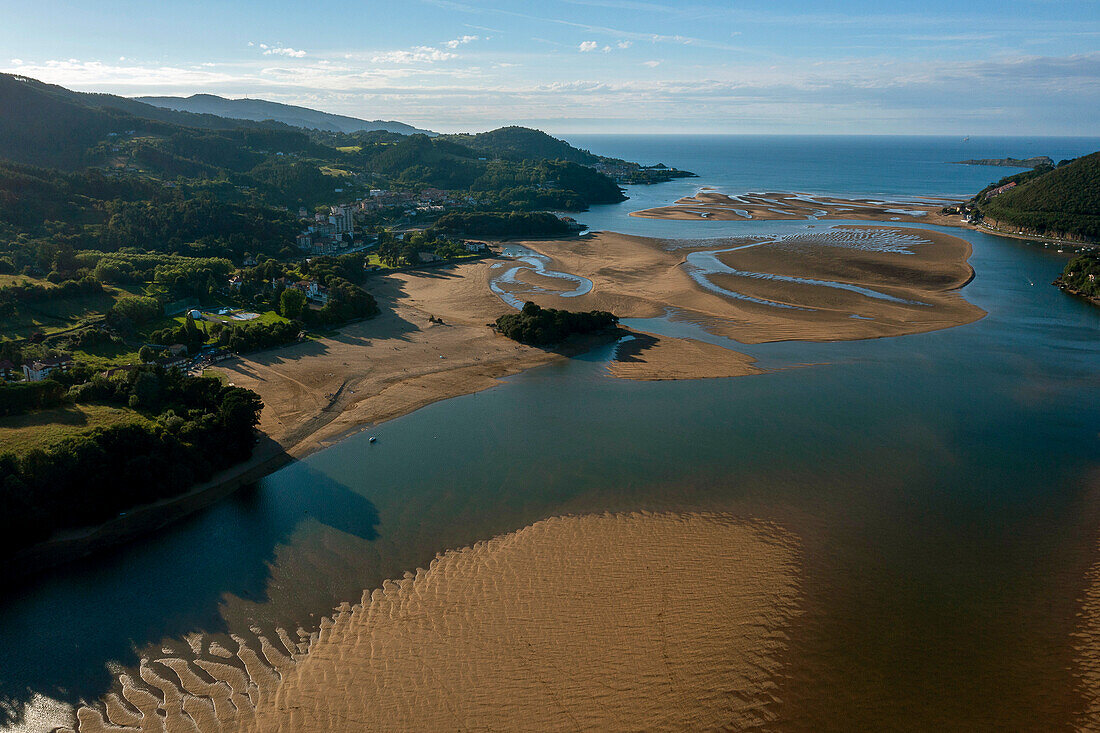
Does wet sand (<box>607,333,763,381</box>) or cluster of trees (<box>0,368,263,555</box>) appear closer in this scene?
cluster of trees (<box>0,368,263,555</box>)

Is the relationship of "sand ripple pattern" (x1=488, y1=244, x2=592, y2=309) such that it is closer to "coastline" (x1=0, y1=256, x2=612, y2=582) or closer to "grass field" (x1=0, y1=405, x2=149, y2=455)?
"coastline" (x1=0, y1=256, x2=612, y2=582)

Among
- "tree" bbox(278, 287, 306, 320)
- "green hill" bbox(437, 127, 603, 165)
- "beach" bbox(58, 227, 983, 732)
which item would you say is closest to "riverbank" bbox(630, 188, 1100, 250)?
"tree" bbox(278, 287, 306, 320)

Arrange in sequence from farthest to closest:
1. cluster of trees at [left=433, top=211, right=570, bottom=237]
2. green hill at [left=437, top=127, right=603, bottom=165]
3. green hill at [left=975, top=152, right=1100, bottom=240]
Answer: green hill at [left=437, top=127, right=603, bottom=165]
cluster of trees at [left=433, top=211, right=570, bottom=237]
green hill at [left=975, top=152, right=1100, bottom=240]

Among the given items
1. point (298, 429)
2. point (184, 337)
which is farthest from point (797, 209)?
point (298, 429)

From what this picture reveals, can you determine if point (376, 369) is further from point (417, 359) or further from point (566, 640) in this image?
point (566, 640)

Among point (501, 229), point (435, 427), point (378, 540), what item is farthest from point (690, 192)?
point (378, 540)
